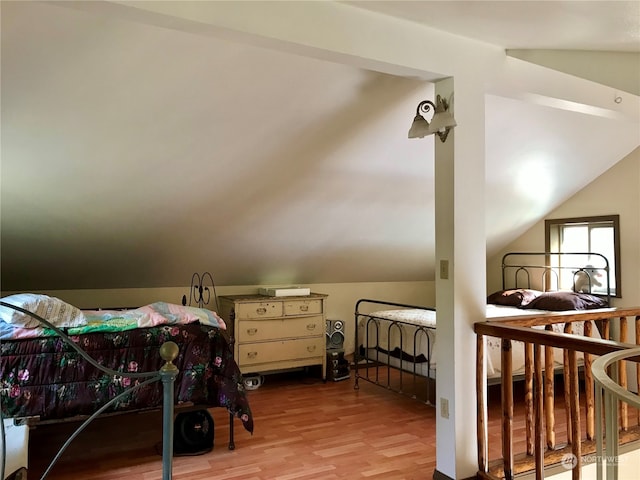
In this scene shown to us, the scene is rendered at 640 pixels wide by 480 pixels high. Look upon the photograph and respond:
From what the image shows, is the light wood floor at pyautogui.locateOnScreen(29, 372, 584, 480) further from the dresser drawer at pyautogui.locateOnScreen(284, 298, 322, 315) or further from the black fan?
the dresser drawer at pyautogui.locateOnScreen(284, 298, 322, 315)

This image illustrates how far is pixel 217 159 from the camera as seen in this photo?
3.37 m

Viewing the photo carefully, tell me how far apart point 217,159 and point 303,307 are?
1.91 metres

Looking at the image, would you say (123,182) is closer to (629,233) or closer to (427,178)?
(427,178)

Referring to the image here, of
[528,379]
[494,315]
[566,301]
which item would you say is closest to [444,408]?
[528,379]

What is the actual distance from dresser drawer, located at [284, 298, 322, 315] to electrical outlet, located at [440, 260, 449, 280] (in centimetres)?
224

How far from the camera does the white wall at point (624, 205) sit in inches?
181

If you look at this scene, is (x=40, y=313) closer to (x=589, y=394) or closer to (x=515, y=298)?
(x=589, y=394)

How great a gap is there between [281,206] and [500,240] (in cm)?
289

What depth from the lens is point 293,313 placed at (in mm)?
4699

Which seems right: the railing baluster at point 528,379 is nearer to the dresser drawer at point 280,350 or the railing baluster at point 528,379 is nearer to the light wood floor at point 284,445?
the light wood floor at point 284,445

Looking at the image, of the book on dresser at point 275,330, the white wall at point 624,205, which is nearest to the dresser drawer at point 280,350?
the book on dresser at point 275,330

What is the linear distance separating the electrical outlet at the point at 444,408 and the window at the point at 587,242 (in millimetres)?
3032

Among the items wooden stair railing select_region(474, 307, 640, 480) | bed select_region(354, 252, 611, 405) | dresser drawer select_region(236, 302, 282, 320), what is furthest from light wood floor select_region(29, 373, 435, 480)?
dresser drawer select_region(236, 302, 282, 320)

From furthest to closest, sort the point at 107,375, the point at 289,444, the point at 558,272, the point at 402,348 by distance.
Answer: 1. the point at 558,272
2. the point at 402,348
3. the point at 289,444
4. the point at 107,375
